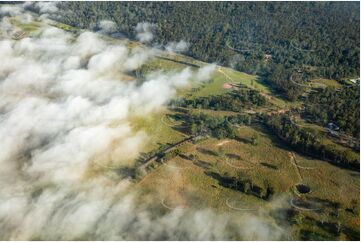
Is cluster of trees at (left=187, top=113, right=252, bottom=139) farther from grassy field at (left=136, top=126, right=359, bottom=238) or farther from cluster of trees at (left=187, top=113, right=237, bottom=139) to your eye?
grassy field at (left=136, top=126, right=359, bottom=238)

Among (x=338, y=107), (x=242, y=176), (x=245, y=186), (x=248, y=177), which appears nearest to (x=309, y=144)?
(x=248, y=177)

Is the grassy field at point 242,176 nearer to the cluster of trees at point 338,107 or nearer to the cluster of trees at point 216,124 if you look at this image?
the cluster of trees at point 216,124

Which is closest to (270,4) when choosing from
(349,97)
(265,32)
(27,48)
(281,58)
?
(265,32)

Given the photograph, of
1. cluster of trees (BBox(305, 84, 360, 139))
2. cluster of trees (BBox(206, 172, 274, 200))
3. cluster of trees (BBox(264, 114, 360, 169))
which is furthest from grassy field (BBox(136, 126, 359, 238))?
cluster of trees (BBox(305, 84, 360, 139))

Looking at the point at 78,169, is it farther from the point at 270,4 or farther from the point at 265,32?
the point at 270,4

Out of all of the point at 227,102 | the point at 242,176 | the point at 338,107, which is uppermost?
the point at 338,107

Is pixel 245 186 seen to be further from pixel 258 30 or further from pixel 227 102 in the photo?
pixel 258 30

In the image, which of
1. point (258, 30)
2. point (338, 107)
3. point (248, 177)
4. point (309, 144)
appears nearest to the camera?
point (248, 177)
